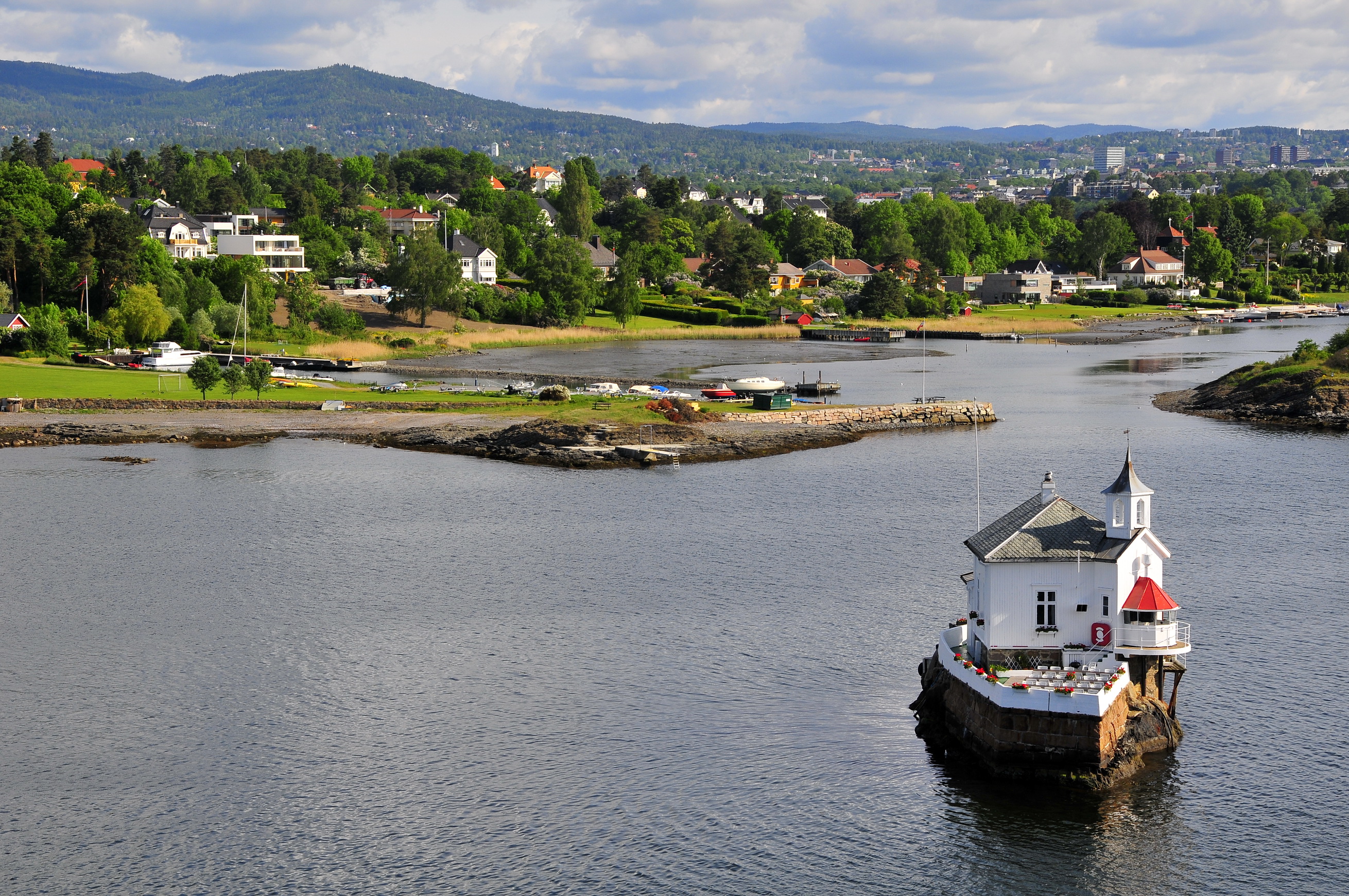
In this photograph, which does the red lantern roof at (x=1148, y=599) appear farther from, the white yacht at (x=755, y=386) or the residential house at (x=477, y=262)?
the residential house at (x=477, y=262)

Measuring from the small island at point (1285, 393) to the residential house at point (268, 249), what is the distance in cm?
10175

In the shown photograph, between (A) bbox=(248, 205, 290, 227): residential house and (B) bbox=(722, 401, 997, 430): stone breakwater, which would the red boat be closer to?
(B) bbox=(722, 401, 997, 430): stone breakwater

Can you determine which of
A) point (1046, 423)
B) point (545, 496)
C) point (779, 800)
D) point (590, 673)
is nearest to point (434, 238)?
point (1046, 423)

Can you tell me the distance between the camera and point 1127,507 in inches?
1319

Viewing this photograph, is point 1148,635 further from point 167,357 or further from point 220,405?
point 167,357

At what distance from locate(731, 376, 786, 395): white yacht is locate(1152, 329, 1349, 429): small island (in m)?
28.9

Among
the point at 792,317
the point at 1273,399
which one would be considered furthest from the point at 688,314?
the point at 1273,399

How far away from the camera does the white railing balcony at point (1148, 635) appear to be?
3294 cm

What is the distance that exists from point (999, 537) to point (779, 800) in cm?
888

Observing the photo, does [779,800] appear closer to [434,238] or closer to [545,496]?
[545,496]

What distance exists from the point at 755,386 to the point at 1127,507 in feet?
219

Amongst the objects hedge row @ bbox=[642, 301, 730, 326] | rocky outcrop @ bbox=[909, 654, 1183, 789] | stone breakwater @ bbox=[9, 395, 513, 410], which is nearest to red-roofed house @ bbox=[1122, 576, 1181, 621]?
rocky outcrop @ bbox=[909, 654, 1183, 789]

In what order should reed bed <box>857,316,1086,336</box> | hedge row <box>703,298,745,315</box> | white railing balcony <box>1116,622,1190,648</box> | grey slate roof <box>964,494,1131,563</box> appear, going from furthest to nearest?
reed bed <box>857,316,1086,336</box>, hedge row <box>703,298,745,315</box>, grey slate roof <box>964,494,1131,563</box>, white railing balcony <box>1116,622,1190,648</box>

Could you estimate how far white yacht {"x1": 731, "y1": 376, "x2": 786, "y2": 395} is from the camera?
98750 mm
